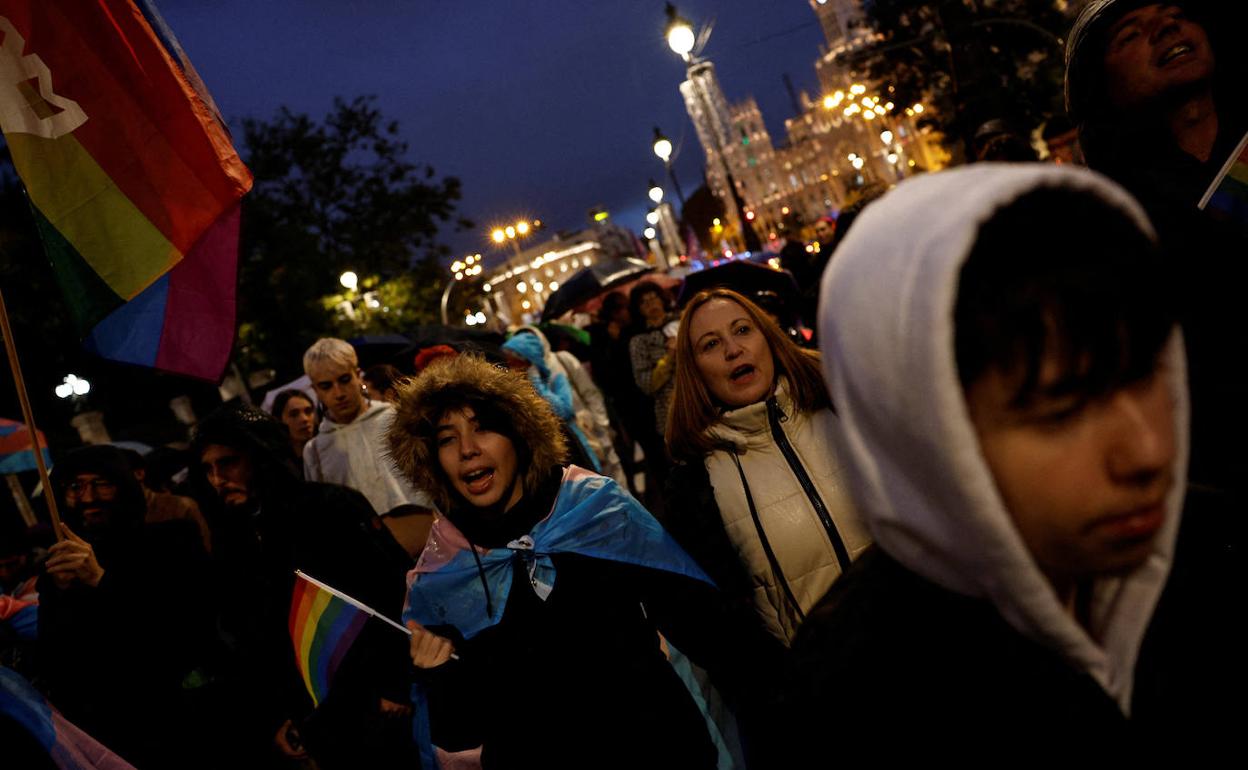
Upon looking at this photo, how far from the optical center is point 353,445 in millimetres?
5270

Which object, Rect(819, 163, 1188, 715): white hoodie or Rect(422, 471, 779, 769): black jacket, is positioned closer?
Rect(819, 163, 1188, 715): white hoodie

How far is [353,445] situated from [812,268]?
552 centimetres

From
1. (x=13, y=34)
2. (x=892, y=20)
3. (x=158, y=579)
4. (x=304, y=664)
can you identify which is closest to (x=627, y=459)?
(x=158, y=579)

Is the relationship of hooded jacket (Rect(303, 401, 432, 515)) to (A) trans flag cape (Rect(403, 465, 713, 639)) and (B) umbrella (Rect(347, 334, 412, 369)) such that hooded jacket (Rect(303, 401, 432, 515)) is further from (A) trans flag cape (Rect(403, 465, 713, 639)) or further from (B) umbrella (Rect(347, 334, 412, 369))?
(B) umbrella (Rect(347, 334, 412, 369))

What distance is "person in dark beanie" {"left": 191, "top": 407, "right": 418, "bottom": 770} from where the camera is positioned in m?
3.82

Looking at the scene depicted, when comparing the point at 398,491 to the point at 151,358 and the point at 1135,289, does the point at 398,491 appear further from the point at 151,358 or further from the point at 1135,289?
the point at 1135,289

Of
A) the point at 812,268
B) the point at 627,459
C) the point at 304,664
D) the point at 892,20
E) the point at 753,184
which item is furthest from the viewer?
the point at 753,184

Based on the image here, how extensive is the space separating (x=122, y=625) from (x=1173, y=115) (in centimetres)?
501

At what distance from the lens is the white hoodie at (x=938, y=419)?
822 mm

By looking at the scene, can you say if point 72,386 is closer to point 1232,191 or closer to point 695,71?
point 695,71

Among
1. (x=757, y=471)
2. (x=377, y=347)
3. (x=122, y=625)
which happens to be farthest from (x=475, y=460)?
(x=377, y=347)

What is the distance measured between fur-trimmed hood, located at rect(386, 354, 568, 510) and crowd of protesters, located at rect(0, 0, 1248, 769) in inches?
0.6

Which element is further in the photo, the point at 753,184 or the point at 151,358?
the point at 753,184

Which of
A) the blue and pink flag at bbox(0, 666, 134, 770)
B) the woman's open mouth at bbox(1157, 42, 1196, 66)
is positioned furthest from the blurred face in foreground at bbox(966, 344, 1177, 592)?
the blue and pink flag at bbox(0, 666, 134, 770)
